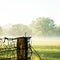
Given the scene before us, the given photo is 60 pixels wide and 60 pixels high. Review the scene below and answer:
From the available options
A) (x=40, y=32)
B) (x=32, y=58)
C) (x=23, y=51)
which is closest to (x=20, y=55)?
(x=23, y=51)

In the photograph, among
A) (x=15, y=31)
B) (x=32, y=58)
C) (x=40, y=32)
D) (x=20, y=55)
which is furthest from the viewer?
(x=40, y=32)

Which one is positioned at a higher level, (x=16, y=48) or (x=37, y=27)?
(x=37, y=27)

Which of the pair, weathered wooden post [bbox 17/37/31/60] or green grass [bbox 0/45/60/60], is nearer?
weathered wooden post [bbox 17/37/31/60]

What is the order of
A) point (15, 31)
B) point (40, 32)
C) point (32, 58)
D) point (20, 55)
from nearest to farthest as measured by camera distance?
point (20, 55) → point (32, 58) → point (15, 31) → point (40, 32)

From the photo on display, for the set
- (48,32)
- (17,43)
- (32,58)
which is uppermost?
(48,32)

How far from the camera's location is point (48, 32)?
12900 cm

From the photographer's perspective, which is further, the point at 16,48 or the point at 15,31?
the point at 15,31

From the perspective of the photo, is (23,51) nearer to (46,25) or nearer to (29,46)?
(29,46)

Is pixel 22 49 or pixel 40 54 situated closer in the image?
pixel 22 49

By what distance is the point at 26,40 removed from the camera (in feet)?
63.6

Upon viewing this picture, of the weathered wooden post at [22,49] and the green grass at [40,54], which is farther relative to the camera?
the green grass at [40,54]

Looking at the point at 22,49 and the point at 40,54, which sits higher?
the point at 22,49

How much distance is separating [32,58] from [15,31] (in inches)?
4117

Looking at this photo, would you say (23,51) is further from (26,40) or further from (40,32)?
(40,32)
